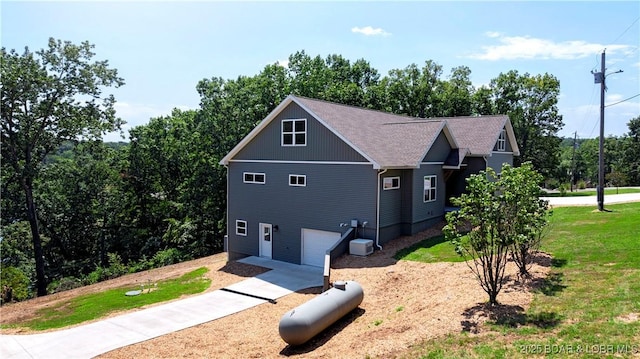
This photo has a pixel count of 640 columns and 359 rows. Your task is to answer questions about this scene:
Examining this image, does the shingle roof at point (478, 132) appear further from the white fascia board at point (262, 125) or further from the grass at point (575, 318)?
the grass at point (575, 318)

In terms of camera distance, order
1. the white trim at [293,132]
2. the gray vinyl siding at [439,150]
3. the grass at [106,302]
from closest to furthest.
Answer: the grass at [106,302], the white trim at [293,132], the gray vinyl siding at [439,150]

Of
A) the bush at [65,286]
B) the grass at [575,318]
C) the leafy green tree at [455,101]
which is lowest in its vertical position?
Answer: the bush at [65,286]

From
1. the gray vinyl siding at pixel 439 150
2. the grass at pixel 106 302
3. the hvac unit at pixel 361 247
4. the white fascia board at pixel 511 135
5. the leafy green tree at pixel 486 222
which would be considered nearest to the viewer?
the leafy green tree at pixel 486 222

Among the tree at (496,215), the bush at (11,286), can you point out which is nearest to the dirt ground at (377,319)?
the tree at (496,215)

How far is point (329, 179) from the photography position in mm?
18656

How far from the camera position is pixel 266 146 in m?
21.0

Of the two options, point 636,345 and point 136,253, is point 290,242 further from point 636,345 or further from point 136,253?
point 136,253

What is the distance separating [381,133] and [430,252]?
7.10 m

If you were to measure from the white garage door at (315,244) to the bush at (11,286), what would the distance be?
1557 centimetres

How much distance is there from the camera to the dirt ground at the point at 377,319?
9.05 meters

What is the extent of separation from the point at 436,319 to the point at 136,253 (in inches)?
1242

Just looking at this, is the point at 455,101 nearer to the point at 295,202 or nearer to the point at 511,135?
the point at 511,135

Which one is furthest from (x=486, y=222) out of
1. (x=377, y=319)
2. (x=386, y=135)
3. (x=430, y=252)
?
(x=386, y=135)

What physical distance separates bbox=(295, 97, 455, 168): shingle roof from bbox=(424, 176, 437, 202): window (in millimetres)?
1682
